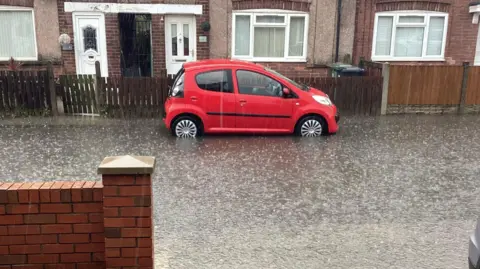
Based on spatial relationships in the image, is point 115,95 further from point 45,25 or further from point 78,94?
point 45,25

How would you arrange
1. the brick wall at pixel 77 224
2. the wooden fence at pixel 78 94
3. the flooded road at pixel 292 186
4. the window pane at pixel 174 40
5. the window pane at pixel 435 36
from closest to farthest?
the brick wall at pixel 77 224
the flooded road at pixel 292 186
the wooden fence at pixel 78 94
the window pane at pixel 174 40
the window pane at pixel 435 36

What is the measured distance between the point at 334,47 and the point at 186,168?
9290 millimetres

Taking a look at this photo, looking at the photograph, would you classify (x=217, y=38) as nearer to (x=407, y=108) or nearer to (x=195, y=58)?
(x=195, y=58)

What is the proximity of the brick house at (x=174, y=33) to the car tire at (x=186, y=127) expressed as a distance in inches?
225

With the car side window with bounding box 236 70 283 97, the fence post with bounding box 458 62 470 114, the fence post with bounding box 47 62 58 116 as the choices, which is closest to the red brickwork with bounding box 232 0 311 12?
the fence post with bounding box 458 62 470 114

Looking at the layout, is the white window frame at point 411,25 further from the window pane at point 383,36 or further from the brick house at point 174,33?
the brick house at point 174,33

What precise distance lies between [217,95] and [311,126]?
209 centimetres

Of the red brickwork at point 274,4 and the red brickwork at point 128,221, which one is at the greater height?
the red brickwork at point 274,4

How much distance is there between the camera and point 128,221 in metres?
3.44

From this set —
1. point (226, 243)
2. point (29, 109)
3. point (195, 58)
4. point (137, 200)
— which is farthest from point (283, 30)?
point (137, 200)

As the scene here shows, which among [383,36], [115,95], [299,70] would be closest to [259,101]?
[115,95]

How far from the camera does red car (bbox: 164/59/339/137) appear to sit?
29.1 ft

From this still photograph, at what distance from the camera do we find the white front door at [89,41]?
13.7 m

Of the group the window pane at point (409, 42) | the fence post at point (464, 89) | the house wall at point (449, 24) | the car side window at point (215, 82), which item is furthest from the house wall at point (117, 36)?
the fence post at point (464, 89)
